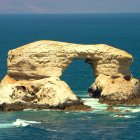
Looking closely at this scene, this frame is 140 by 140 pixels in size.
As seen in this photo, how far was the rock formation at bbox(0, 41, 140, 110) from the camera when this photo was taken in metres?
93.1

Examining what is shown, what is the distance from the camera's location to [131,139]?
78.2 meters

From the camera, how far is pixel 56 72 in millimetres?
96875

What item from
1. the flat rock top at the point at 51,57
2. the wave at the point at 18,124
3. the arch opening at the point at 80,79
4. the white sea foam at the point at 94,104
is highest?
the flat rock top at the point at 51,57

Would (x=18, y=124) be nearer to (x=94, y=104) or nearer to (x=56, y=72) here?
(x=94, y=104)

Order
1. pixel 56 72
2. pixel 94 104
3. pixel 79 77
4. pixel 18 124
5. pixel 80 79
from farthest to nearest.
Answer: pixel 79 77, pixel 80 79, pixel 56 72, pixel 94 104, pixel 18 124

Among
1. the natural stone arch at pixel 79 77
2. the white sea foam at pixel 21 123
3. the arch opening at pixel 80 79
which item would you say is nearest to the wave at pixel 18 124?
the white sea foam at pixel 21 123

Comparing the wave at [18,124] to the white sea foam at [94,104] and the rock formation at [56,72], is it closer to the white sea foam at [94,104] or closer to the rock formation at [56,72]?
the rock formation at [56,72]

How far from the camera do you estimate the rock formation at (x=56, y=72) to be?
93125mm

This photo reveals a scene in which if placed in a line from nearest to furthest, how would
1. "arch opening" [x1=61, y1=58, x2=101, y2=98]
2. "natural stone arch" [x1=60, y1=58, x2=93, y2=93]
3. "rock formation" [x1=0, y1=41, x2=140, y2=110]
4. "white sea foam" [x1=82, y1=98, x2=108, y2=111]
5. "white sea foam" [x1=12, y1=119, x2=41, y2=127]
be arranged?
"white sea foam" [x1=12, y1=119, x2=41, y2=127], "white sea foam" [x1=82, y1=98, x2=108, y2=111], "rock formation" [x1=0, y1=41, x2=140, y2=110], "arch opening" [x1=61, y1=58, x2=101, y2=98], "natural stone arch" [x1=60, y1=58, x2=93, y2=93]

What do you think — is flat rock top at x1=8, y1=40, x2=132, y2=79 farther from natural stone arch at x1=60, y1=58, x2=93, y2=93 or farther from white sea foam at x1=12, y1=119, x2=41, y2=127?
white sea foam at x1=12, y1=119, x2=41, y2=127

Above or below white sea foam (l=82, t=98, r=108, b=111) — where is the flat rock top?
above

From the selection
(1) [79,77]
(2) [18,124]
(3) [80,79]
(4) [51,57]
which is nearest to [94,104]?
(4) [51,57]

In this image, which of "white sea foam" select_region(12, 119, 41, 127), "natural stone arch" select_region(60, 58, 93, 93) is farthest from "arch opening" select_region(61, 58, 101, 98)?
"white sea foam" select_region(12, 119, 41, 127)

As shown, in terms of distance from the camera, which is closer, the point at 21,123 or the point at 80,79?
the point at 21,123
